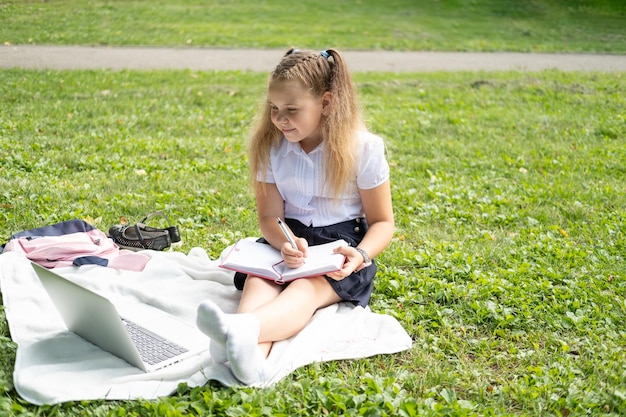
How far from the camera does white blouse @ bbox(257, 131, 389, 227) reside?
11.8ft

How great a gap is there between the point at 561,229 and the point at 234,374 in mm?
2922

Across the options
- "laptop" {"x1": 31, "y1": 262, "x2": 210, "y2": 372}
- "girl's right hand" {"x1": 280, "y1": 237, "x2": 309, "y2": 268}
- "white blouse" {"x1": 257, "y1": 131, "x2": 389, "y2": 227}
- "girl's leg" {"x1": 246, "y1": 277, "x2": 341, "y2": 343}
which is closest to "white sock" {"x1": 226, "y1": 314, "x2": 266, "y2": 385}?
"girl's leg" {"x1": 246, "y1": 277, "x2": 341, "y2": 343}

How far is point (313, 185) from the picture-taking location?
12.0 feet

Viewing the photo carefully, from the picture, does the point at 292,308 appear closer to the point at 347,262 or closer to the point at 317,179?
the point at 347,262

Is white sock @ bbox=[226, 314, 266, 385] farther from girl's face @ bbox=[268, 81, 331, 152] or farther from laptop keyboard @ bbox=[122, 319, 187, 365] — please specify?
girl's face @ bbox=[268, 81, 331, 152]

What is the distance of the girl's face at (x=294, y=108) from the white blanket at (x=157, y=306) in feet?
2.85

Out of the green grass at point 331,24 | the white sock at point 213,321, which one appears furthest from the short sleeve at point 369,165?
the green grass at point 331,24

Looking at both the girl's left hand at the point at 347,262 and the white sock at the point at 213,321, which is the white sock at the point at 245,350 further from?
the girl's left hand at the point at 347,262

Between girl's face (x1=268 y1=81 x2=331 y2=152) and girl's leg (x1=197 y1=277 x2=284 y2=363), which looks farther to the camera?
girl's face (x1=268 y1=81 x2=331 y2=152)

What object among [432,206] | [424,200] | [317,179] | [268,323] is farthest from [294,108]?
[424,200]

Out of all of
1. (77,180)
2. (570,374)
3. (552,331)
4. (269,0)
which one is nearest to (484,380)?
(570,374)

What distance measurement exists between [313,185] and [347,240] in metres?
0.32

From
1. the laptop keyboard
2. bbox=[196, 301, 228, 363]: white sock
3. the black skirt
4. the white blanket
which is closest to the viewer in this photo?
bbox=[196, 301, 228, 363]: white sock

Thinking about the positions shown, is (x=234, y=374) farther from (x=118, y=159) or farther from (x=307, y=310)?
(x=118, y=159)
